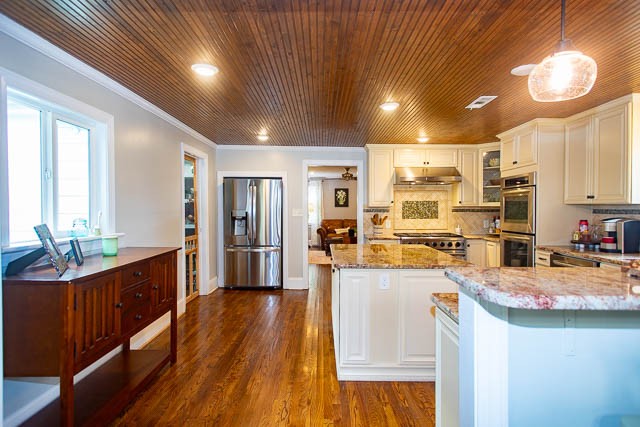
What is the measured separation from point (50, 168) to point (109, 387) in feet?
5.10

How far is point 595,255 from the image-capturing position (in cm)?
302

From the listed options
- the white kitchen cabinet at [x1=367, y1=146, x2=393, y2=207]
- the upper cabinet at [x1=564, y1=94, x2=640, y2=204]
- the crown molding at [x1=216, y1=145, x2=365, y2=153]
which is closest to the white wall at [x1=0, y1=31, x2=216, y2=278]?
the crown molding at [x1=216, y1=145, x2=365, y2=153]

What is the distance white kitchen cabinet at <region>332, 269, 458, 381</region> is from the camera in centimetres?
253

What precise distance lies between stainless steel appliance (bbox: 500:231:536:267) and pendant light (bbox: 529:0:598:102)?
2814mm

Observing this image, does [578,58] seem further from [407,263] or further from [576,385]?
[407,263]

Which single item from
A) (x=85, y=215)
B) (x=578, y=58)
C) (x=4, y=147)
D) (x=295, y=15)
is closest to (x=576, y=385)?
(x=578, y=58)

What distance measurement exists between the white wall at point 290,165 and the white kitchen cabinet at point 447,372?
13.0 feet

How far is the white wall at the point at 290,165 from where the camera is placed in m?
5.39

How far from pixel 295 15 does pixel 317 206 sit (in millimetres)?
9325

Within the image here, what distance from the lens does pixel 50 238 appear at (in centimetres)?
178

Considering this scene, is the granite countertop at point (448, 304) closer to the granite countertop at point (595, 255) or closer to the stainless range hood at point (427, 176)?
the granite countertop at point (595, 255)

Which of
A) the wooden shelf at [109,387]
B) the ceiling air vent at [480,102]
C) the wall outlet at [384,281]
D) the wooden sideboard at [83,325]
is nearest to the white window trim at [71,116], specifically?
the wooden sideboard at [83,325]

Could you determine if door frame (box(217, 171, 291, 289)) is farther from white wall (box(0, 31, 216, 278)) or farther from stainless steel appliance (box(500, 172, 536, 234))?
stainless steel appliance (box(500, 172, 536, 234))

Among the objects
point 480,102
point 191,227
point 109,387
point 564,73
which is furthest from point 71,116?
point 480,102
